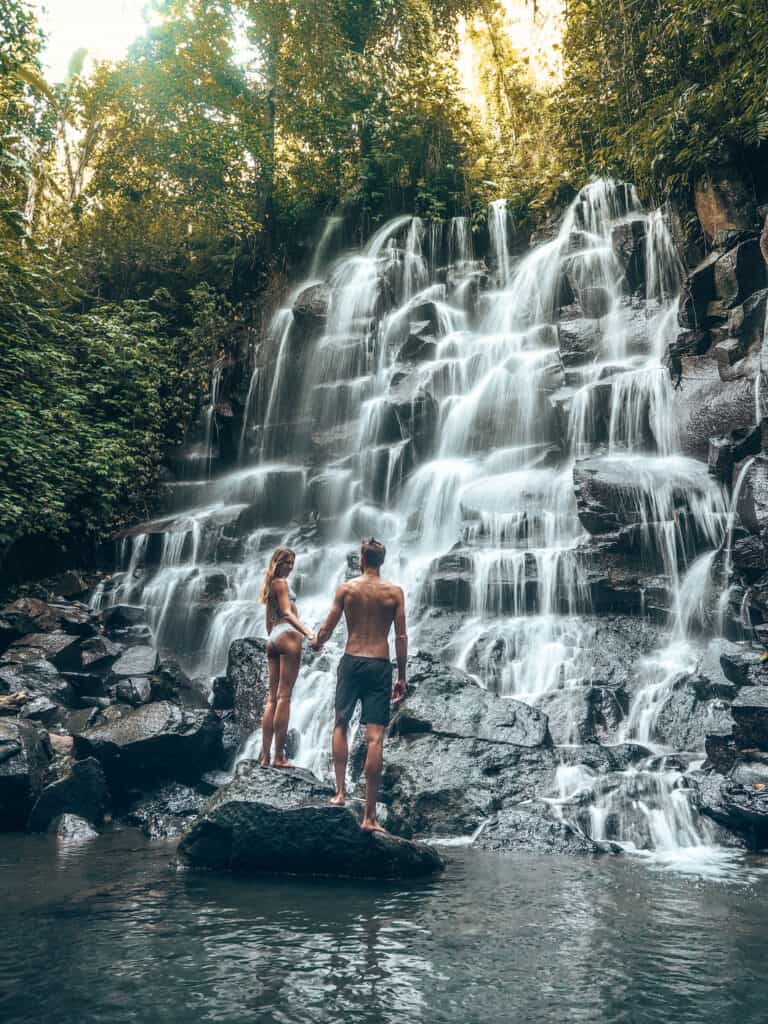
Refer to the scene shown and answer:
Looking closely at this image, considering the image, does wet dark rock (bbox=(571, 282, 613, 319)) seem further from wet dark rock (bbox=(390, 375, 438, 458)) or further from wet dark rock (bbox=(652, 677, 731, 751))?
wet dark rock (bbox=(652, 677, 731, 751))

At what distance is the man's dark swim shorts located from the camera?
20.7 feet

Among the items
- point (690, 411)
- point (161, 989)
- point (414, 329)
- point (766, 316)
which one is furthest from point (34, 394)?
point (161, 989)

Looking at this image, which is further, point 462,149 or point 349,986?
point 462,149

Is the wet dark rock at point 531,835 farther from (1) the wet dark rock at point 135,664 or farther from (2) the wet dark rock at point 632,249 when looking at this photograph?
(2) the wet dark rock at point 632,249

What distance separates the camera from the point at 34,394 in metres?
16.9

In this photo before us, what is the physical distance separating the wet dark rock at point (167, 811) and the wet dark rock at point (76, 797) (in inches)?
14.7

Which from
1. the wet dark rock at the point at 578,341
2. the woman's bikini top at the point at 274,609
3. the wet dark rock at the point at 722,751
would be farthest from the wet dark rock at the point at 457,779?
the wet dark rock at the point at 578,341

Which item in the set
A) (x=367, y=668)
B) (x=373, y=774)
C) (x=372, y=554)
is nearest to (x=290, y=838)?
(x=373, y=774)

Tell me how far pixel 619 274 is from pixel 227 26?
646 inches

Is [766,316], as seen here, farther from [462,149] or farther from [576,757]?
[462,149]

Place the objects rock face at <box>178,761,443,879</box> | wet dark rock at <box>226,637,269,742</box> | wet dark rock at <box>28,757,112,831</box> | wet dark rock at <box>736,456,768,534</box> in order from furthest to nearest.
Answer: wet dark rock at <box>736,456,768,534</box> < wet dark rock at <box>226,637,269,742</box> < wet dark rock at <box>28,757,112,831</box> < rock face at <box>178,761,443,879</box>

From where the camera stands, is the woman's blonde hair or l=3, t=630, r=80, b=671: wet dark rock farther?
l=3, t=630, r=80, b=671: wet dark rock

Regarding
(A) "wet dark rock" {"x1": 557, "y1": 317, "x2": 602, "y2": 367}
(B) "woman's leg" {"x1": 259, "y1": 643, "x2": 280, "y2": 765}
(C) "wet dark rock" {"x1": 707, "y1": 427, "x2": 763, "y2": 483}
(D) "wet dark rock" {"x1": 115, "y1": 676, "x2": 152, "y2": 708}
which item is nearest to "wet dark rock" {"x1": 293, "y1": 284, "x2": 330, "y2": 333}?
(A) "wet dark rock" {"x1": 557, "y1": 317, "x2": 602, "y2": 367}

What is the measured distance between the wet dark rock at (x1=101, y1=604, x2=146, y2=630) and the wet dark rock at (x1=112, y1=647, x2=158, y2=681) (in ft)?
9.30
